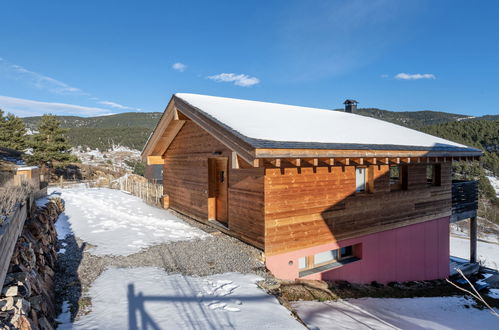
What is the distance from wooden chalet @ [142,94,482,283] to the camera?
6.16 meters

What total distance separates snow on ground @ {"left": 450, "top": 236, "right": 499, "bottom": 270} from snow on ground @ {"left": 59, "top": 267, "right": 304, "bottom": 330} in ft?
55.1

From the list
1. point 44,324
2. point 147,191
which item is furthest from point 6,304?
point 147,191

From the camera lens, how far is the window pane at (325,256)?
24.0 ft

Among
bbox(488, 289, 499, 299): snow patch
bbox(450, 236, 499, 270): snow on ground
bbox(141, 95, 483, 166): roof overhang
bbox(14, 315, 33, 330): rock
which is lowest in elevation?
bbox(450, 236, 499, 270): snow on ground

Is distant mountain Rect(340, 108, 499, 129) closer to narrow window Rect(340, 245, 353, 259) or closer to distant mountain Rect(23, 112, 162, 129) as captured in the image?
distant mountain Rect(23, 112, 162, 129)

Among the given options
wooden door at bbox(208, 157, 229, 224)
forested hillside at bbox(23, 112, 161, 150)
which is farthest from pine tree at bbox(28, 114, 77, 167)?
wooden door at bbox(208, 157, 229, 224)

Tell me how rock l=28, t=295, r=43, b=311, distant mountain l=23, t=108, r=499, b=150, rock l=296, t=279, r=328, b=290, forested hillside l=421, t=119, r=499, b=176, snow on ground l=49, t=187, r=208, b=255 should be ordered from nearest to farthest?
rock l=28, t=295, r=43, b=311
rock l=296, t=279, r=328, b=290
snow on ground l=49, t=187, r=208, b=255
forested hillside l=421, t=119, r=499, b=176
distant mountain l=23, t=108, r=499, b=150

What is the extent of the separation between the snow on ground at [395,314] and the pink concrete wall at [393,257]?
1.19 metres

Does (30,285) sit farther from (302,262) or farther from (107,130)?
(107,130)

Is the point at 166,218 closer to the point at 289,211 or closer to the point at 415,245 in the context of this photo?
the point at 289,211

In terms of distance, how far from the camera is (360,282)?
Answer: 7914 mm

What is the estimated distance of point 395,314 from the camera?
5.65 meters

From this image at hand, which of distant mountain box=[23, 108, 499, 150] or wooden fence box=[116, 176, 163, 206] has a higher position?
distant mountain box=[23, 108, 499, 150]

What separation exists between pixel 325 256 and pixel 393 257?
8.99 feet
